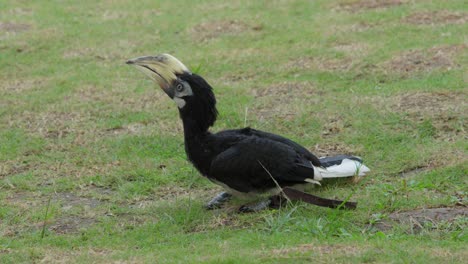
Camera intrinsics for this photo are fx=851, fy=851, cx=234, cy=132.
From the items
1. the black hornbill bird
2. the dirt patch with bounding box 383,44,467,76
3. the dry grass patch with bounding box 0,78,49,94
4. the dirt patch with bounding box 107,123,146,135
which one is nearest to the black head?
the black hornbill bird

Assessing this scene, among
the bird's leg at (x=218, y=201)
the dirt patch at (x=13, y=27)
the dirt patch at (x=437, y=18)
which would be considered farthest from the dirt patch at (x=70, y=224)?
the dirt patch at (x=13, y=27)

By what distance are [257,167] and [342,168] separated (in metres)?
0.90

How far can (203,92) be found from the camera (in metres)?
6.82

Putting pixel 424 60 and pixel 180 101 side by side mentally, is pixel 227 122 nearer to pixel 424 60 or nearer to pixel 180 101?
pixel 180 101

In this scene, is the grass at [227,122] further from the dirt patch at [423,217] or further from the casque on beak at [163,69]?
the casque on beak at [163,69]

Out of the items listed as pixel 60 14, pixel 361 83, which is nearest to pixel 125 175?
pixel 361 83

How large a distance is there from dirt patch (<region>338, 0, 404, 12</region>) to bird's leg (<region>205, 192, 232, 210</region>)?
7.41 m

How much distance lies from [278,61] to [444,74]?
2400mm

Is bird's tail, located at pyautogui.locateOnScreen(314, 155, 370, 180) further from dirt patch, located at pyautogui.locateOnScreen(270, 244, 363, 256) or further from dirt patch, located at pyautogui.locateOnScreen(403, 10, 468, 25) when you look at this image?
dirt patch, located at pyautogui.locateOnScreen(403, 10, 468, 25)

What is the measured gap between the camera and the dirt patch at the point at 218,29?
13164 mm

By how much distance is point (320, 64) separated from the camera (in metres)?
11.2

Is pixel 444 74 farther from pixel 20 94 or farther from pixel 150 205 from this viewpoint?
pixel 20 94

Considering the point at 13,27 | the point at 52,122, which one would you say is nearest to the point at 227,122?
the point at 52,122

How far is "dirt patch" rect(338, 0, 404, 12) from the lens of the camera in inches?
543
